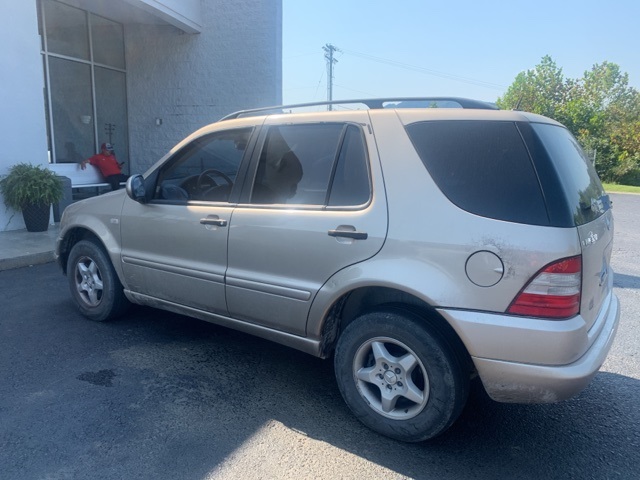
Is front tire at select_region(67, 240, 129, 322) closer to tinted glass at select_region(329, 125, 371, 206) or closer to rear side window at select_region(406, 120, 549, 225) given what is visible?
tinted glass at select_region(329, 125, 371, 206)

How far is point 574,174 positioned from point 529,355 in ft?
3.47

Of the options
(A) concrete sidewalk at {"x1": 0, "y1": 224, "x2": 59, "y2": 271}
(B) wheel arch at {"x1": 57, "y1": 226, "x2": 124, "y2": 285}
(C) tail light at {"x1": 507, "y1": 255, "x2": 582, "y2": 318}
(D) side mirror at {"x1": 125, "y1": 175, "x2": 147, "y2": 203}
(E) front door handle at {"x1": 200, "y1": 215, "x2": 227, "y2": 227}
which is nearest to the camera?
(C) tail light at {"x1": 507, "y1": 255, "x2": 582, "y2": 318}

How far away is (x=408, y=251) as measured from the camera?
9.07 ft

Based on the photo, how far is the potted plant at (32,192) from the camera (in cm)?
816

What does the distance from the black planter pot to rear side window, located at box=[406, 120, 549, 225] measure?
7642 mm

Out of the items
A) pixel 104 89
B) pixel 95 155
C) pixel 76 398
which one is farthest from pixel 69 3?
pixel 76 398

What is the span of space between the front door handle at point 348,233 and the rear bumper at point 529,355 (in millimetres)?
655

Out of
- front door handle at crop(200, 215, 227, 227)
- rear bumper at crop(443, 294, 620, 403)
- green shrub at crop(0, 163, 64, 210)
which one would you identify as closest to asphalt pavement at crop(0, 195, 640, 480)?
rear bumper at crop(443, 294, 620, 403)

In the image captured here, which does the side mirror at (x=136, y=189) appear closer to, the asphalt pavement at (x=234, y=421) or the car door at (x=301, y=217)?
the car door at (x=301, y=217)

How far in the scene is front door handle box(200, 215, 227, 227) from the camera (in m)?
3.59

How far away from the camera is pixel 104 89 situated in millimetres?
13188

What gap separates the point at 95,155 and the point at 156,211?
9.44 metres

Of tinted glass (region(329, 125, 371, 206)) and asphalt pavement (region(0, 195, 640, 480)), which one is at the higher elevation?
tinted glass (region(329, 125, 371, 206))

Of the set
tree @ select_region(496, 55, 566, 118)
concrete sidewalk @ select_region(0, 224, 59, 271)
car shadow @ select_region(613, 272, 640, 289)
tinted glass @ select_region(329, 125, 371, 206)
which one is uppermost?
tree @ select_region(496, 55, 566, 118)
